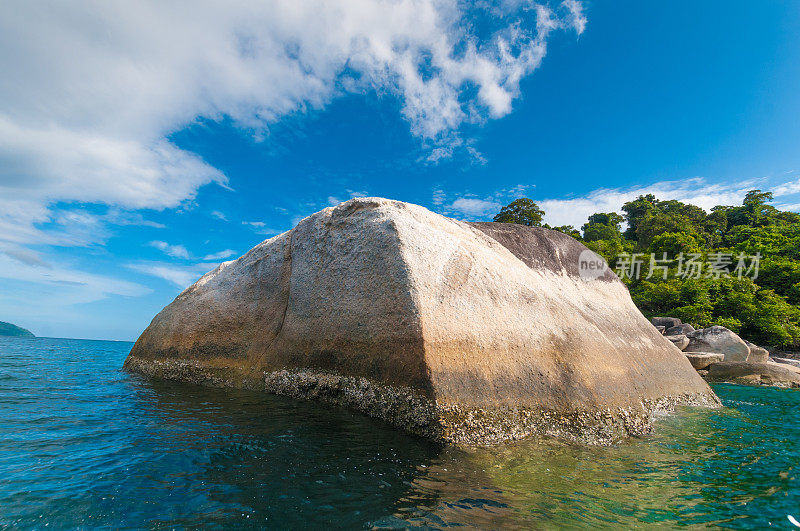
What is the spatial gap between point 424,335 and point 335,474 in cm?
273

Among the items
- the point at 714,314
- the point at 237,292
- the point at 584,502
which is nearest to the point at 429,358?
the point at 584,502

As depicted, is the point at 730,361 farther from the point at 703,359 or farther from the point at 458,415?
the point at 458,415

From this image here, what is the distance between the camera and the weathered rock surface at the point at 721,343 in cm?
2023

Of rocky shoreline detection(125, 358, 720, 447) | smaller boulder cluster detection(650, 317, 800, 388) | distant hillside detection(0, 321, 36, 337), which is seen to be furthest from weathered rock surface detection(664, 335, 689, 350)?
distant hillside detection(0, 321, 36, 337)

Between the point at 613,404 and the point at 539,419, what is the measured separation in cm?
227

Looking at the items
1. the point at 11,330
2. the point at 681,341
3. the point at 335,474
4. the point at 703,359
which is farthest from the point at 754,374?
the point at 11,330

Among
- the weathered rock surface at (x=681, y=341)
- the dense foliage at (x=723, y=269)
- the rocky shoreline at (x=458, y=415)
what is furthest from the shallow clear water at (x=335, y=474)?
the dense foliage at (x=723, y=269)

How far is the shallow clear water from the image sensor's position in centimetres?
383

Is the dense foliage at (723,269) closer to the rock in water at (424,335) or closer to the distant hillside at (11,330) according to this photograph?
the rock in water at (424,335)

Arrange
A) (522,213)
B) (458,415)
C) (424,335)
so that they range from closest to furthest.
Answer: (458,415) → (424,335) → (522,213)

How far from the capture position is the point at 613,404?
25.8 feet

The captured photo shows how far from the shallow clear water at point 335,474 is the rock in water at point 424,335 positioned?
0.68 m

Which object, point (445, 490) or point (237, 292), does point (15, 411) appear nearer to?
point (237, 292)

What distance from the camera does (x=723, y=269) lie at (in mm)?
34594
